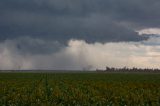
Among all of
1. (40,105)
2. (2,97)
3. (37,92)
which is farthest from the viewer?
(37,92)

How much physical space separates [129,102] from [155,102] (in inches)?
74.4

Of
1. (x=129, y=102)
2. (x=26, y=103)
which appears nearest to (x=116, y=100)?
(x=129, y=102)

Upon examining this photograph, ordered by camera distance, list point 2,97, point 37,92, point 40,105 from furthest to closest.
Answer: point 37,92 → point 2,97 → point 40,105

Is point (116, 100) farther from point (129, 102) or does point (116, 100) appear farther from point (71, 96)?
point (71, 96)

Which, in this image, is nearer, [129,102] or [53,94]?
[129,102]

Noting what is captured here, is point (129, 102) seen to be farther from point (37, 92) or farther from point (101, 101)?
point (37, 92)

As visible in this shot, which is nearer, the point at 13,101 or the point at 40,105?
the point at 40,105

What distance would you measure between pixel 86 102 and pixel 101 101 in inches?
44.9

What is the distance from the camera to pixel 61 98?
2953cm

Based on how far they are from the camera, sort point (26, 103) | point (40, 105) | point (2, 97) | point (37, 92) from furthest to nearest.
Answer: point (37, 92) < point (2, 97) < point (26, 103) < point (40, 105)

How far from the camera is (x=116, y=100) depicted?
28797 millimetres

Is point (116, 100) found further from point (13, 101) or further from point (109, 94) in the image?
point (13, 101)

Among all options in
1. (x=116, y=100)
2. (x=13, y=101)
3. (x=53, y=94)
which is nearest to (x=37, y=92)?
(x=53, y=94)

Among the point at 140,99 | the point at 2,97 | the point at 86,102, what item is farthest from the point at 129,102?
the point at 2,97
